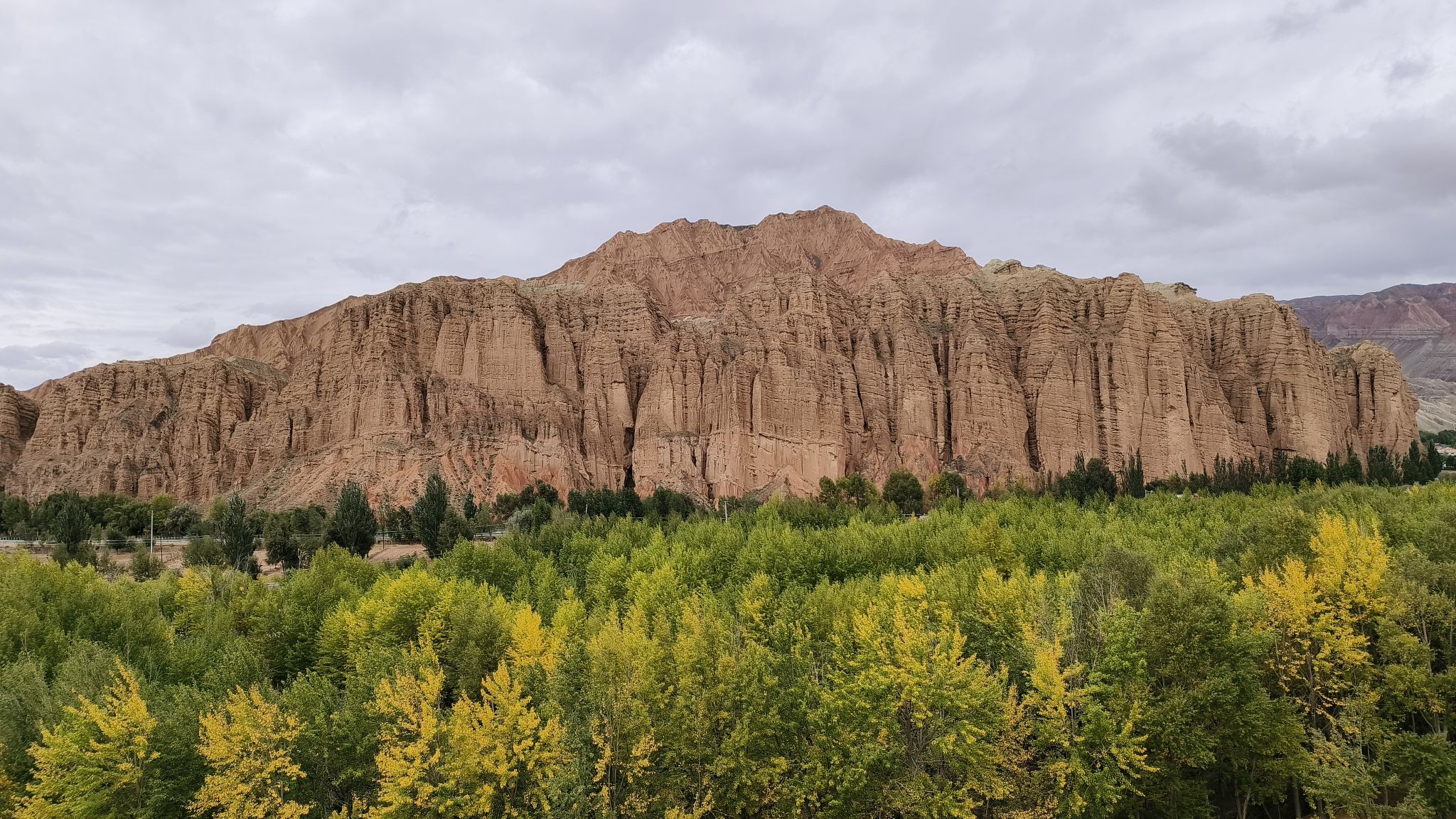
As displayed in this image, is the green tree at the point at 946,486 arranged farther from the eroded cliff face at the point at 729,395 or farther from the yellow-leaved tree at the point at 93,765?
the yellow-leaved tree at the point at 93,765

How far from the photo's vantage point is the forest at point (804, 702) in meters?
24.1

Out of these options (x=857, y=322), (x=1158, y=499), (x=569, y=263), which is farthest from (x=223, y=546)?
(x=569, y=263)

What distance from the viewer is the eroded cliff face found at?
4776 inches

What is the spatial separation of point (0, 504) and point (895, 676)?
113243 mm

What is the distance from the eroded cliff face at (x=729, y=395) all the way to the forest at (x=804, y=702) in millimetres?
80378

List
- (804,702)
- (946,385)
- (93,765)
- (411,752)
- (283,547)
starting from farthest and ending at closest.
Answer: (946,385) → (283,547) → (804,702) → (93,765) → (411,752)

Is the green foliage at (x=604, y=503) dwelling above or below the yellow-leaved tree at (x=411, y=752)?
above

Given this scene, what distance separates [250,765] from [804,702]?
14960 millimetres

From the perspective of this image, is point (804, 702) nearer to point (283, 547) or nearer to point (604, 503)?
point (283, 547)

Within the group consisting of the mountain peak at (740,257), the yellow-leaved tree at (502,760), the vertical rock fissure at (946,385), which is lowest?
the yellow-leaved tree at (502,760)

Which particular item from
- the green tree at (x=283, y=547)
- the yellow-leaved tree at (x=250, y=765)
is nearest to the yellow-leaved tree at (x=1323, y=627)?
the yellow-leaved tree at (x=250, y=765)

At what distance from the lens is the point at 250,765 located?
23453 millimetres

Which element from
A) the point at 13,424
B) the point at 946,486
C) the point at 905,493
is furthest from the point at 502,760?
the point at 13,424

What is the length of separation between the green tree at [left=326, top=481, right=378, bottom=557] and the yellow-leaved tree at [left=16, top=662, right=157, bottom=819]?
52051 mm
